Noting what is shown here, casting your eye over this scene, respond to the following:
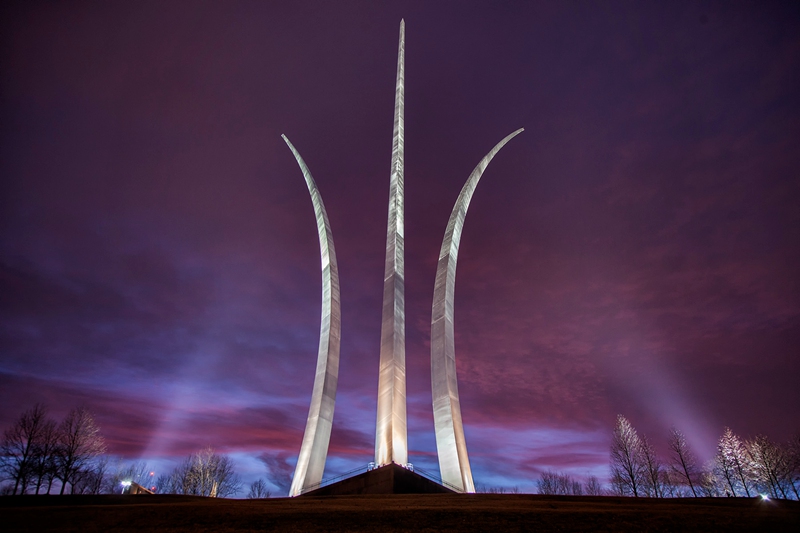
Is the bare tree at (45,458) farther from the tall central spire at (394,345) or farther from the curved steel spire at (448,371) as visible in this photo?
the curved steel spire at (448,371)

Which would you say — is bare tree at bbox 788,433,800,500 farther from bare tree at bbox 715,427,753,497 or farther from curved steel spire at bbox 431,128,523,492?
curved steel spire at bbox 431,128,523,492

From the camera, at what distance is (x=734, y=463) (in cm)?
3834

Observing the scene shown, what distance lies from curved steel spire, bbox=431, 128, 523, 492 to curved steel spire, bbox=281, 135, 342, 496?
214 inches

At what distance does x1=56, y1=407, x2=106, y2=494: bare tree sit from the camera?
32406 millimetres

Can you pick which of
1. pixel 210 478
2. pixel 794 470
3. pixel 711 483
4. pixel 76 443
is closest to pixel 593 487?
pixel 711 483

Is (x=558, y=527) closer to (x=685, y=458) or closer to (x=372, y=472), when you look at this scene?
(x=372, y=472)

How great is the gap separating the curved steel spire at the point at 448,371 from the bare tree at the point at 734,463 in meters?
32.1

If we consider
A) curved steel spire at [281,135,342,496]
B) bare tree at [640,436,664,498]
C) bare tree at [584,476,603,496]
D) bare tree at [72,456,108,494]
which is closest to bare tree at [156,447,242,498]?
bare tree at [72,456,108,494]

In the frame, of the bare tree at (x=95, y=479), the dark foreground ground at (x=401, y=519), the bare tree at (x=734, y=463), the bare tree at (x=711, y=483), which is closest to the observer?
the dark foreground ground at (x=401, y=519)

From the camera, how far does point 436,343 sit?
75.7 feet

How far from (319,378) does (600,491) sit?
68.4 meters

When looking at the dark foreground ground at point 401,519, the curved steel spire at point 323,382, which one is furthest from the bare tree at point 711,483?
the curved steel spire at point 323,382

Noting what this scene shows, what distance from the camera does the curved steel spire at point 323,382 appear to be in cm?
2030

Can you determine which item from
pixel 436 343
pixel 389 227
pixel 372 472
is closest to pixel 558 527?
pixel 372 472
